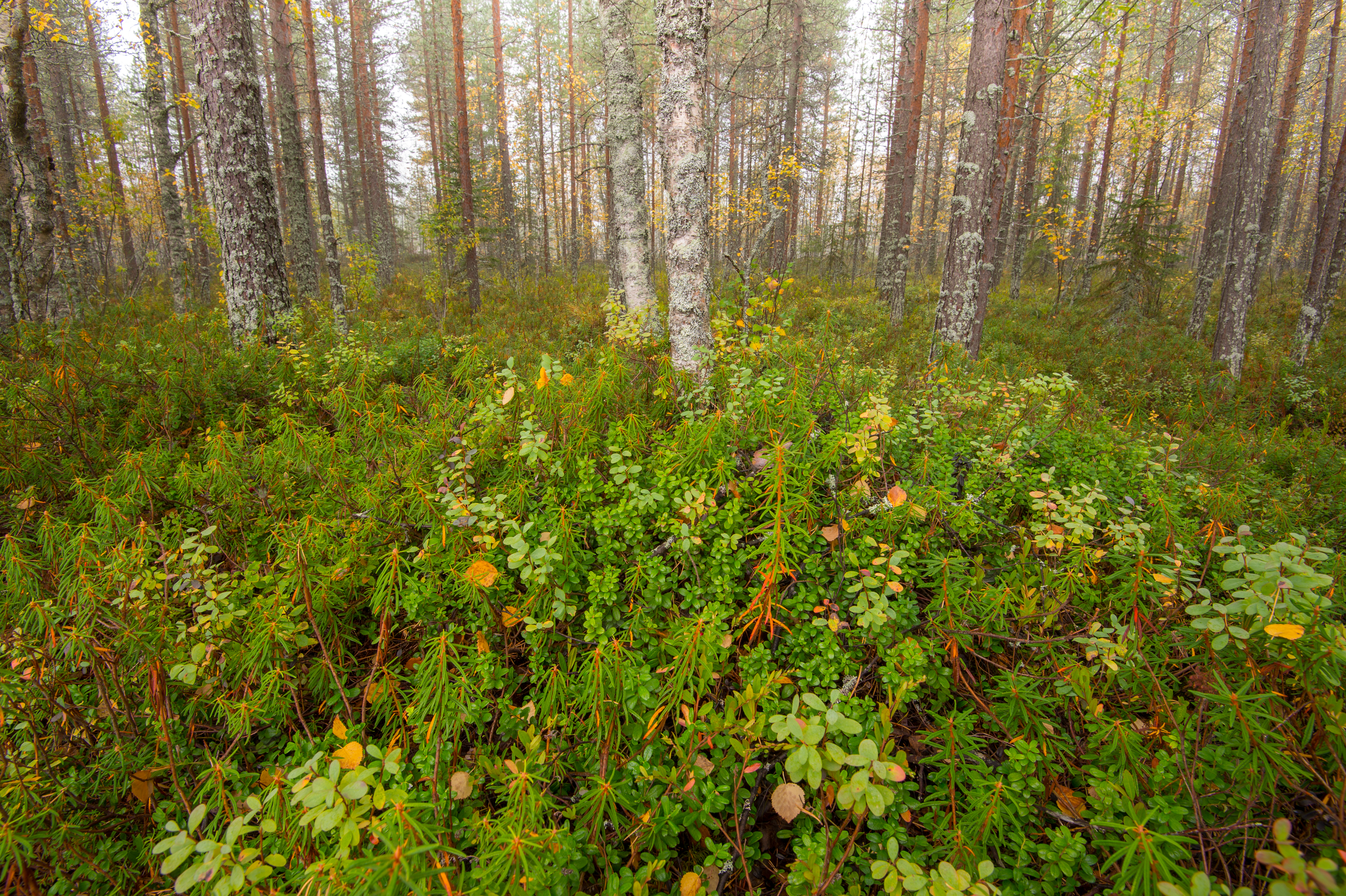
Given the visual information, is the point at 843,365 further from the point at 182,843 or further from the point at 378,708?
the point at 182,843

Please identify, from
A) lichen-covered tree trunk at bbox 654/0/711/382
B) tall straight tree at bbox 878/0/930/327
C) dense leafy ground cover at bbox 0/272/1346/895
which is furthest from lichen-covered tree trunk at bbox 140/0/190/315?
tall straight tree at bbox 878/0/930/327

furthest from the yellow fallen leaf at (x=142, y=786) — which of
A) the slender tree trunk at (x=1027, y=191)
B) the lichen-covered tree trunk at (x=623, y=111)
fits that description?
the slender tree trunk at (x=1027, y=191)

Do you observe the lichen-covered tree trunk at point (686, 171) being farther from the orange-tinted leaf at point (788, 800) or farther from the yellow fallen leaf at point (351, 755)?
the yellow fallen leaf at point (351, 755)

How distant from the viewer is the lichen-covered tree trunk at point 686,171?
4.02m

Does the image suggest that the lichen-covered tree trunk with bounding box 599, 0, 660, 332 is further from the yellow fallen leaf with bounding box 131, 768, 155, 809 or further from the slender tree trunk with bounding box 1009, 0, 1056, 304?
the slender tree trunk with bounding box 1009, 0, 1056, 304

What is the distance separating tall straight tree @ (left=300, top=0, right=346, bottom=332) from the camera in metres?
9.16

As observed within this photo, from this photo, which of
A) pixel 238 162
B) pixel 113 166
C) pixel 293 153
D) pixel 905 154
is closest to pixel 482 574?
pixel 238 162

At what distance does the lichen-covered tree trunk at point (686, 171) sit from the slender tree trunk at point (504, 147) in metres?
11.5

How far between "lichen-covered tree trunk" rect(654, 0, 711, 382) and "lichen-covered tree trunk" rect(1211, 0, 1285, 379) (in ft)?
31.9

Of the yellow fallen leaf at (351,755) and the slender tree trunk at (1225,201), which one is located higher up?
the slender tree trunk at (1225,201)

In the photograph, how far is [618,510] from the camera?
2.46m

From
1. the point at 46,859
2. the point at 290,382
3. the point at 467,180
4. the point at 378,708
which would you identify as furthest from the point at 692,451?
the point at 467,180

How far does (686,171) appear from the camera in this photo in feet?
13.7

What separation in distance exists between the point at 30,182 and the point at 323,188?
25.5ft
